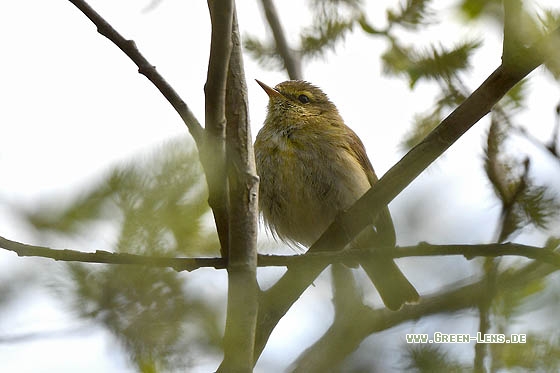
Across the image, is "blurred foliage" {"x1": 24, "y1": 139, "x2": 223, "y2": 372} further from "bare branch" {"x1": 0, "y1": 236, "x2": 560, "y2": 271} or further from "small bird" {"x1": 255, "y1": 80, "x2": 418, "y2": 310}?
"small bird" {"x1": 255, "y1": 80, "x2": 418, "y2": 310}

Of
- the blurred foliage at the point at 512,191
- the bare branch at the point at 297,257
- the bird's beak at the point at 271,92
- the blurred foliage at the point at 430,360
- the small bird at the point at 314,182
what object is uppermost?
the bird's beak at the point at 271,92

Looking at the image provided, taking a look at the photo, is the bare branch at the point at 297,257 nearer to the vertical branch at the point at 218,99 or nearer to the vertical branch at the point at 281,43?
the vertical branch at the point at 218,99

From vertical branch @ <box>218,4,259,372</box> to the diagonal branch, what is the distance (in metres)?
0.36

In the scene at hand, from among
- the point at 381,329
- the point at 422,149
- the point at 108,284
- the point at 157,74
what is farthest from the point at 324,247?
the point at 108,284

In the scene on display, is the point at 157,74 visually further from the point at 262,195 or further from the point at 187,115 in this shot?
the point at 262,195

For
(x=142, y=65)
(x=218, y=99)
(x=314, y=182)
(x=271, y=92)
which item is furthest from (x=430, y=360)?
(x=271, y=92)

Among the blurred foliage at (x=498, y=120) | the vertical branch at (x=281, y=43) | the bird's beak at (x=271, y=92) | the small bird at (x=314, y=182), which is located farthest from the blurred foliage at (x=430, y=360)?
the vertical branch at (x=281, y=43)

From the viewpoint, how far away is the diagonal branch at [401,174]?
10.0 feet

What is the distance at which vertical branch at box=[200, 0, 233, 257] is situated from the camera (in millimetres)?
2668

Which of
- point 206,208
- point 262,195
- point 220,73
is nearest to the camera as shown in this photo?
point 206,208

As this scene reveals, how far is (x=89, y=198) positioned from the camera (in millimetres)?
2092

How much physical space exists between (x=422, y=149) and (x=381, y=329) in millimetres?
1230

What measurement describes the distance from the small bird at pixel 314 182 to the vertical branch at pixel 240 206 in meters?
2.01

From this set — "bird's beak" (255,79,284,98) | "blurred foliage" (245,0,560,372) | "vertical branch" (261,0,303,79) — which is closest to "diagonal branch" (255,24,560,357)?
"blurred foliage" (245,0,560,372)
